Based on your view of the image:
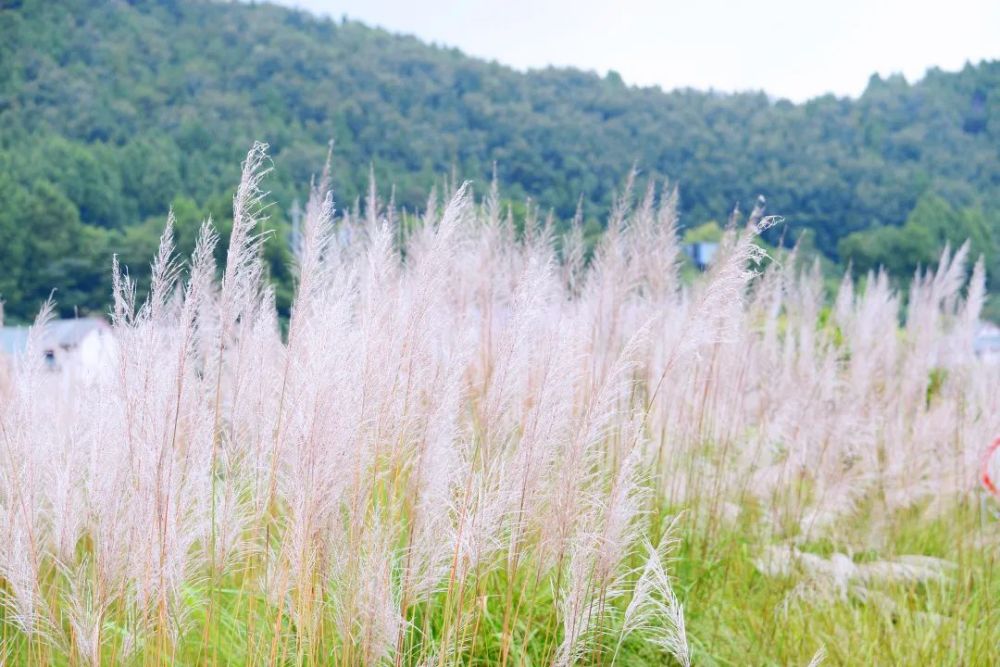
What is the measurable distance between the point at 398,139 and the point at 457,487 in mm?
25746

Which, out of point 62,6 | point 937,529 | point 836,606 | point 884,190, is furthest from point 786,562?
point 62,6

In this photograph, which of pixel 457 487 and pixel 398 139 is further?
pixel 398 139

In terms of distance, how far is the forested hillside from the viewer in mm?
23656

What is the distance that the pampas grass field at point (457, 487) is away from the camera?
82.3 inches

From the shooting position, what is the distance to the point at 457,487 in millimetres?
2891

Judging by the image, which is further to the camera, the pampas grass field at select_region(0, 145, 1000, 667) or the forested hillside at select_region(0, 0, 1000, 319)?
the forested hillside at select_region(0, 0, 1000, 319)

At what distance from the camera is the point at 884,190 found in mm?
26875

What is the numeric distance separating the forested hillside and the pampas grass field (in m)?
15.8

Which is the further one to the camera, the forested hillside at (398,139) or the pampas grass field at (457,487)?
the forested hillside at (398,139)

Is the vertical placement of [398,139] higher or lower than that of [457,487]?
higher

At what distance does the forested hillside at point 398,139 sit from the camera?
77.6 feet

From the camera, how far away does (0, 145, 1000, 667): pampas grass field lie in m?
2.09

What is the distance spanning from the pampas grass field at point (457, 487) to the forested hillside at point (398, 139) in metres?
15.8

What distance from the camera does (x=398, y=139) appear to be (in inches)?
1093
